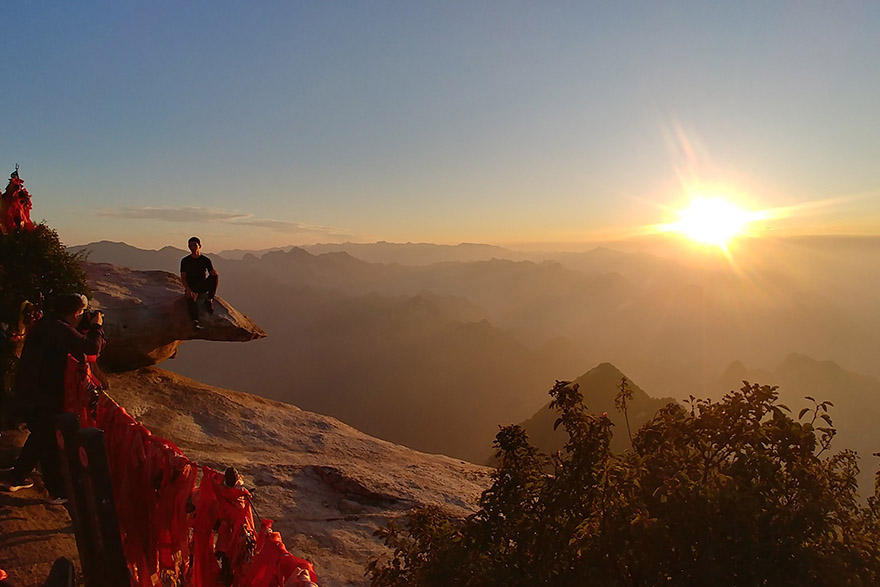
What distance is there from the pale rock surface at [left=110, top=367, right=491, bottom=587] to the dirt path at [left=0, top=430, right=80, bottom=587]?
327 centimetres

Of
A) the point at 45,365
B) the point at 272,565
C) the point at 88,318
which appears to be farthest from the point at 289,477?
the point at 272,565

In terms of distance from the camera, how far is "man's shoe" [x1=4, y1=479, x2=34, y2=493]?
6055 millimetres

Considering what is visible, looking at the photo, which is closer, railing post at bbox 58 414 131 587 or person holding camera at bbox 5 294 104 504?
railing post at bbox 58 414 131 587

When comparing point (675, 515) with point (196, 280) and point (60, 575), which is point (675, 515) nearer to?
point (60, 575)

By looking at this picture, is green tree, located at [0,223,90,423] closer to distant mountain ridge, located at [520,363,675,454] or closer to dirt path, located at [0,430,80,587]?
dirt path, located at [0,430,80,587]

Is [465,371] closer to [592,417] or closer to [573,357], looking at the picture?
[573,357]

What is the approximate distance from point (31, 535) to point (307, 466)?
19.0 feet

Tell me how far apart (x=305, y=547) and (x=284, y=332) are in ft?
603

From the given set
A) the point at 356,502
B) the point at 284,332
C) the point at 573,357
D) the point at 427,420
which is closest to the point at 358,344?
the point at 284,332

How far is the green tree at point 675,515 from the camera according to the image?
347cm

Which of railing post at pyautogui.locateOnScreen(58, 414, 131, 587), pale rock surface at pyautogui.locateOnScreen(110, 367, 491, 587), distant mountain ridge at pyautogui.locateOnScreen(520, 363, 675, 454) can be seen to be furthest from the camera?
distant mountain ridge at pyautogui.locateOnScreen(520, 363, 675, 454)

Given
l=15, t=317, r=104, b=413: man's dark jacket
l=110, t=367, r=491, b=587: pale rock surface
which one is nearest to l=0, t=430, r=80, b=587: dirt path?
l=15, t=317, r=104, b=413: man's dark jacket

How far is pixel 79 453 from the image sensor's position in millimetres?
3324

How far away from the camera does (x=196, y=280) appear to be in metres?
12.5
